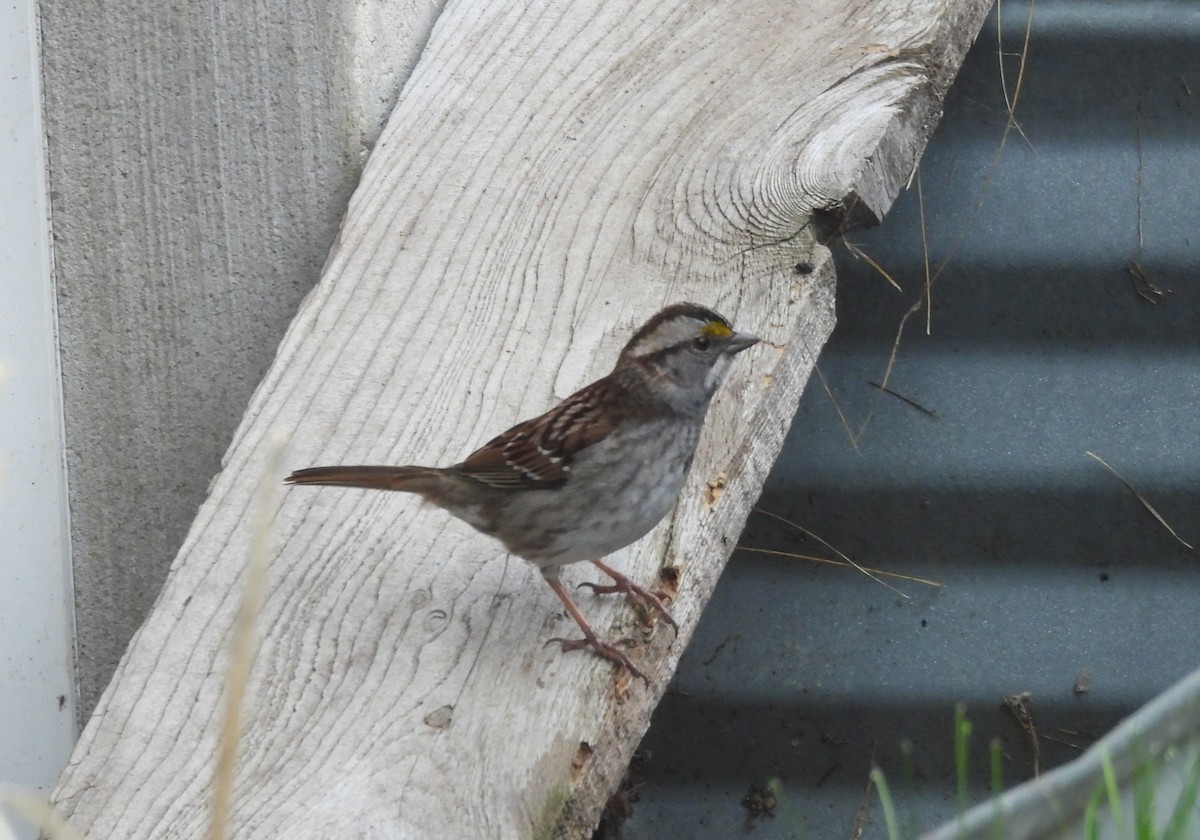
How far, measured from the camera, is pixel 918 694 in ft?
8.31

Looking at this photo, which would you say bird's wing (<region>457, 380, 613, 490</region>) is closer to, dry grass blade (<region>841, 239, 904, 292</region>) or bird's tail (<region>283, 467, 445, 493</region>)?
bird's tail (<region>283, 467, 445, 493</region>)

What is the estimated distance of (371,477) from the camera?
86.7 inches

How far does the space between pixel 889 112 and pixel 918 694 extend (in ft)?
3.42

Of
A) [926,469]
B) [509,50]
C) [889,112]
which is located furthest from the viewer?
[509,50]

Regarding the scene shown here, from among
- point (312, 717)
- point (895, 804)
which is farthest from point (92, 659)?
point (895, 804)

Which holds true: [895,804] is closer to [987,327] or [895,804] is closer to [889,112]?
[987,327]

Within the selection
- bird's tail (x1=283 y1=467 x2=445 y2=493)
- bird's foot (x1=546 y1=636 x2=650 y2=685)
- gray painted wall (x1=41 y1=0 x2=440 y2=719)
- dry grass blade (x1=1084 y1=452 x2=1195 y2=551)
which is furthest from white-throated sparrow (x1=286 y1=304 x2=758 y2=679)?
dry grass blade (x1=1084 y1=452 x2=1195 y2=551)

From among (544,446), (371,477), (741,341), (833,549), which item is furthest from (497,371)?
(833,549)

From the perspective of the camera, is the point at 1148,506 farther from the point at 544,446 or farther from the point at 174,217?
the point at 174,217

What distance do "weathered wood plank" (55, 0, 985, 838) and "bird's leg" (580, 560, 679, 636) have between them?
29mm

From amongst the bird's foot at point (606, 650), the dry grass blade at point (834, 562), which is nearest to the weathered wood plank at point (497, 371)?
the bird's foot at point (606, 650)

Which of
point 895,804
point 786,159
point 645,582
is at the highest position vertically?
point 786,159

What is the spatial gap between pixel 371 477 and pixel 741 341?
0.64 metres

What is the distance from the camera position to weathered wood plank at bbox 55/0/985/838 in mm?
1819
